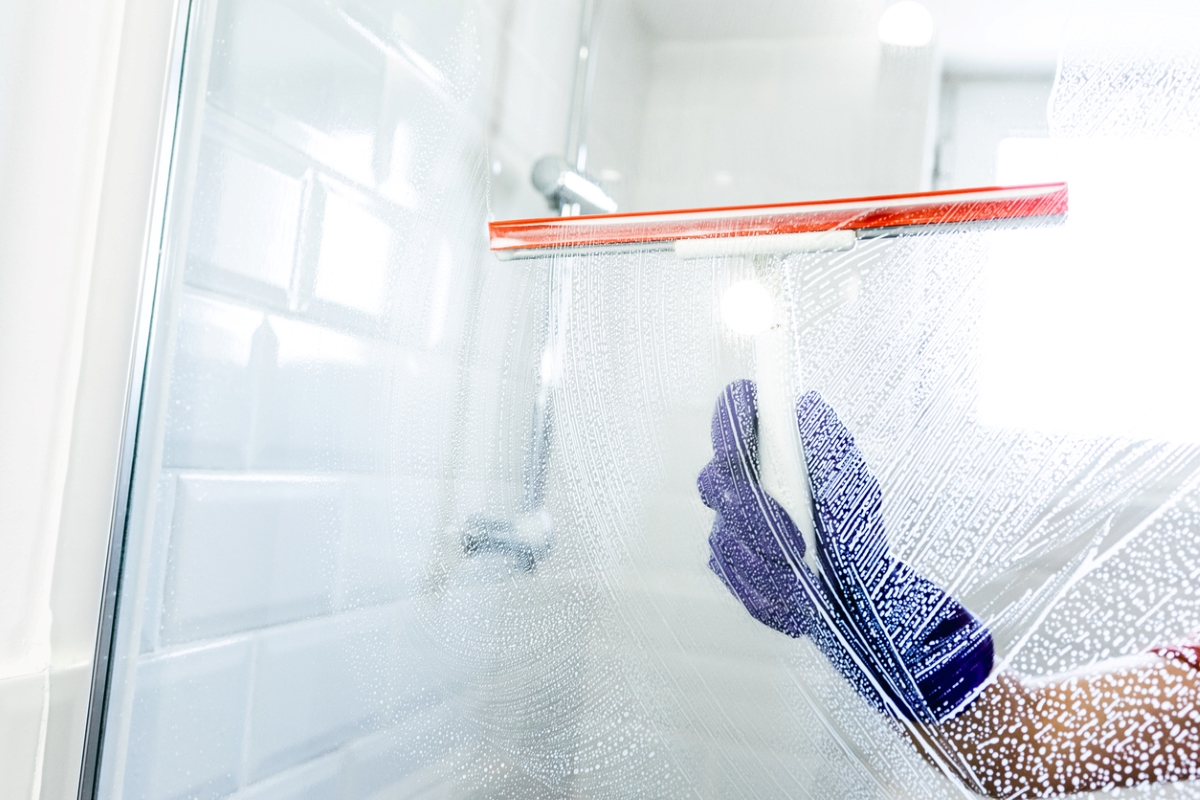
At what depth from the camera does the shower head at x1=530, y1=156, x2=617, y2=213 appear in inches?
20.2

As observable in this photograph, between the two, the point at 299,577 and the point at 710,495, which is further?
the point at 299,577

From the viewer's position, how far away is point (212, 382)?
1.94ft

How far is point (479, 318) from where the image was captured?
0.54 meters

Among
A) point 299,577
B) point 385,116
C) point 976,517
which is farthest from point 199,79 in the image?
point 976,517

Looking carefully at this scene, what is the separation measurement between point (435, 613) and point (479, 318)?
0.60 ft

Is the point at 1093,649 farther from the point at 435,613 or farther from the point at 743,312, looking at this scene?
the point at 435,613

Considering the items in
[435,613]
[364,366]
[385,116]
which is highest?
[385,116]

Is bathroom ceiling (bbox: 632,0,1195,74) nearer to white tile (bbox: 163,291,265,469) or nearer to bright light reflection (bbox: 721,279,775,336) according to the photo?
bright light reflection (bbox: 721,279,775,336)

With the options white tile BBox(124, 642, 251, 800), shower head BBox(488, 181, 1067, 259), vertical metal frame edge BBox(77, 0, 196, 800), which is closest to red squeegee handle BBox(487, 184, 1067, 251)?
shower head BBox(488, 181, 1067, 259)

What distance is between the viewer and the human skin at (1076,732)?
14.4 inches

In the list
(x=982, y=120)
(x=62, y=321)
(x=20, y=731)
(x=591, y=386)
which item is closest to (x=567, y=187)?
(x=591, y=386)

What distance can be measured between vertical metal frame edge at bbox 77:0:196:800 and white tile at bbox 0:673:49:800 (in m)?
0.03

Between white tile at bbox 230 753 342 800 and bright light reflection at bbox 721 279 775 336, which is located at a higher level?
bright light reflection at bbox 721 279 775 336

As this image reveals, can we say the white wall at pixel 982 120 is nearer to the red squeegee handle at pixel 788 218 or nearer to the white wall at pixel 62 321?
the red squeegee handle at pixel 788 218
